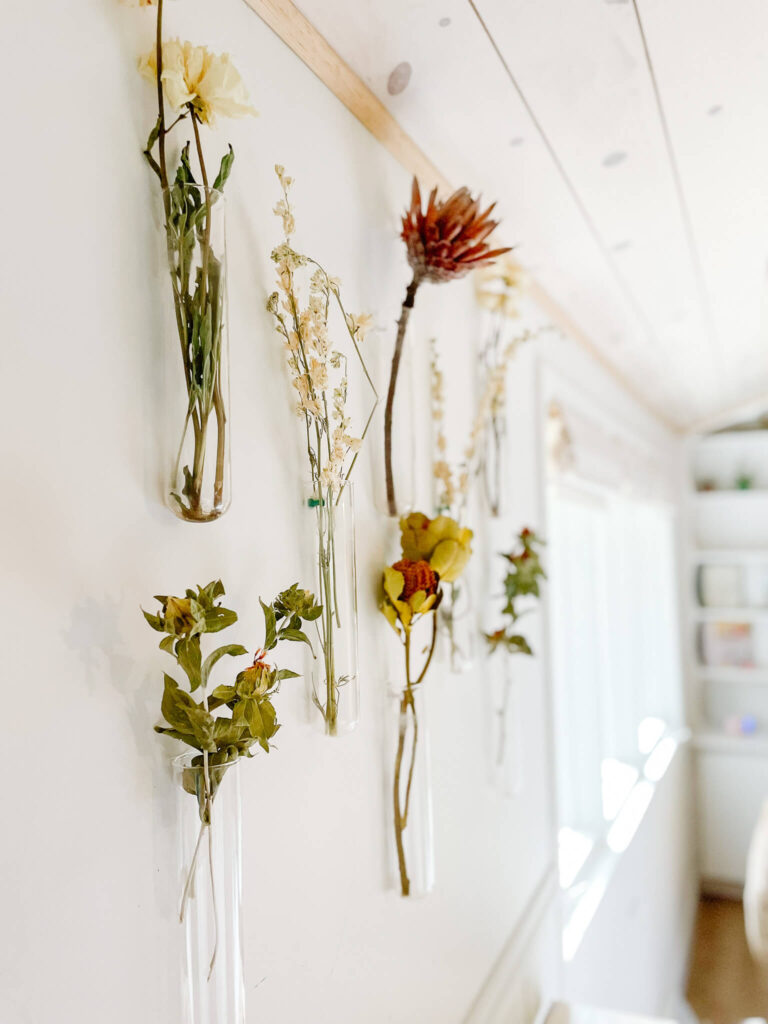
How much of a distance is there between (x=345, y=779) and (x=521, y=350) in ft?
3.53

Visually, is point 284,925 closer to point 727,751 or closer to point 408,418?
point 408,418

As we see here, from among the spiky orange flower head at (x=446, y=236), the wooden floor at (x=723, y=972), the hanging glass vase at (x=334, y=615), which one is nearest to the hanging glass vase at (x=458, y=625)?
the hanging glass vase at (x=334, y=615)

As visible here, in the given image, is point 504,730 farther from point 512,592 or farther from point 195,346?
point 195,346

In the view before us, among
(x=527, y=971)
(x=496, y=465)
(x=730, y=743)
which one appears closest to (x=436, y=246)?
(x=496, y=465)

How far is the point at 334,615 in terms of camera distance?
0.81 metres

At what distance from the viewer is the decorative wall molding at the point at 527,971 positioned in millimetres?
1285

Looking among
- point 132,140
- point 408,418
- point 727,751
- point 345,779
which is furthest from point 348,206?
point 727,751

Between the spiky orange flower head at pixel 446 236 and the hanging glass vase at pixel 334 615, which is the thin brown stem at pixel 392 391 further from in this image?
the hanging glass vase at pixel 334 615

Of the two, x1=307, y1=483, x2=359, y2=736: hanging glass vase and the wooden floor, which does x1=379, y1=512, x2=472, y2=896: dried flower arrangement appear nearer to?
x1=307, y1=483, x2=359, y2=736: hanging glass vase

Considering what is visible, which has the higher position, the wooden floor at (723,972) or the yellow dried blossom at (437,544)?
the yellow dried blossom at (437,544)

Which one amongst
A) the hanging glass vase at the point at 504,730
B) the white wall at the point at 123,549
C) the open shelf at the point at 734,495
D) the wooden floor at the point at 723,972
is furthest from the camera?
the open shelf at the point at 734,495

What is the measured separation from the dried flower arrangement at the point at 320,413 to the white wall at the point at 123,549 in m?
0.03

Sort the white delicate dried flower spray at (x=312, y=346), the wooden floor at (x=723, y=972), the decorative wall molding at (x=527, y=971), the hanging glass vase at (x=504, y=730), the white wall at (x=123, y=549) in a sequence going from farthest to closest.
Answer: the wooden floor at (x=723, y=972)
the hanging glass vase at (x=504, y=730)
the decorative wall molding at (x=527, y=971)
the white delicate dried flower spray at (x=312, y=346)
the white wall at (x=123, y=549)

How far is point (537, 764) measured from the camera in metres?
1.69
